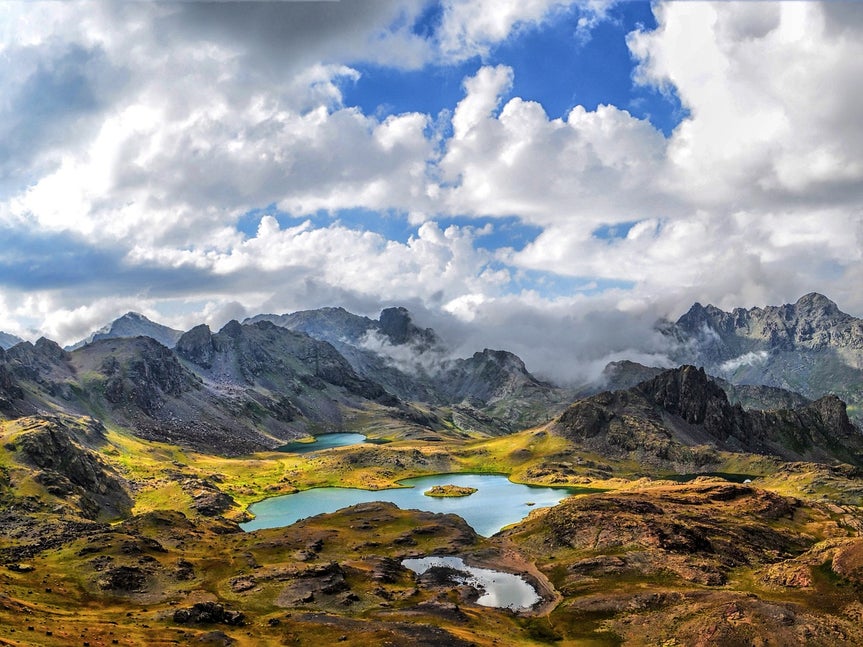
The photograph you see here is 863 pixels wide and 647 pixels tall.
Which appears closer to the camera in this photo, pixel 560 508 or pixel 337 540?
pixel 337 540

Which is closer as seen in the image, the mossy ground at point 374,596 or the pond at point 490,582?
the mossy ground at point 374,596

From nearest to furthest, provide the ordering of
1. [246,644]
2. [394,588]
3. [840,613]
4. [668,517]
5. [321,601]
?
[246,644] < [840,613] < [321,601] < [394,588] < [668,517]

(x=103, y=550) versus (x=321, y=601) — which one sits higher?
(x=103, y=550)

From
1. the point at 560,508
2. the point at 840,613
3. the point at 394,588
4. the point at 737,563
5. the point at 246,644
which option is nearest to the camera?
the point at 246,644

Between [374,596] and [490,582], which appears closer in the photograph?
[374,596]

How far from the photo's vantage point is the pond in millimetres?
132625

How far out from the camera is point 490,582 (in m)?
147

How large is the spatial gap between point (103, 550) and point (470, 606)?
85211mm

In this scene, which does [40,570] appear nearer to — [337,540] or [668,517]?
[337,540]

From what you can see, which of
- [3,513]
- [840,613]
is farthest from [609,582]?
[3,513]

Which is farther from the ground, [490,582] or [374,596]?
[374,596]

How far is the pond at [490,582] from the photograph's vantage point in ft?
435

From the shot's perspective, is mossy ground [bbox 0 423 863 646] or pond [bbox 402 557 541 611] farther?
pond [bbox 402 557 541 611]

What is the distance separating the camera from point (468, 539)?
184 m
